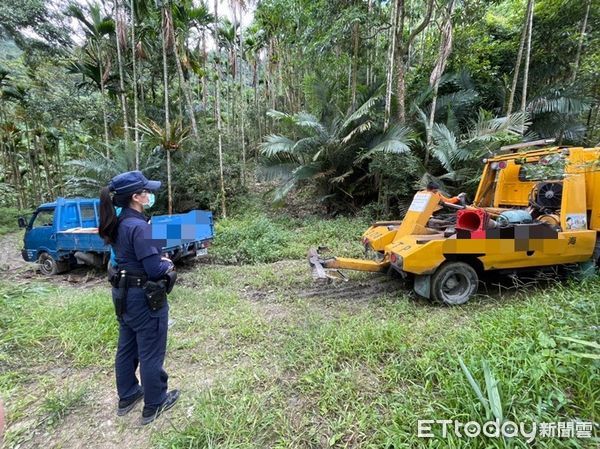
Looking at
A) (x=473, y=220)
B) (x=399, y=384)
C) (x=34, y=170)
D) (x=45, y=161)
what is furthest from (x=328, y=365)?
(x=34, y=170)

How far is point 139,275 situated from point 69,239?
5658mm

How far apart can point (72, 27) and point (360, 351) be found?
13.9 m

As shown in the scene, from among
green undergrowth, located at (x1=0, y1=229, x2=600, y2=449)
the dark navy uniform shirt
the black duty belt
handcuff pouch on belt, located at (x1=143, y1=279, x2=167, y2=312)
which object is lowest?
green undergrowth, located at (x1=0, y1=229, x2=600, y2=449)

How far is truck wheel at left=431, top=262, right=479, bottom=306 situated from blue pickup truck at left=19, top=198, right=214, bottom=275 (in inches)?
163

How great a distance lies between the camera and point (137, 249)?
78.9 inches

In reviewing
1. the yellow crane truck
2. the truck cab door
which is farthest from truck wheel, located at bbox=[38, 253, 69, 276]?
the yellow crane truck

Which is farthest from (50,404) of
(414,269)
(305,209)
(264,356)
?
(305,209)

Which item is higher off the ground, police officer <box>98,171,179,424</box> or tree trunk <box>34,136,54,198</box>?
tree trunk <box>34,136,54,198</box>

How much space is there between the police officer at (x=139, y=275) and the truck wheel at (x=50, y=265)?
602 cm

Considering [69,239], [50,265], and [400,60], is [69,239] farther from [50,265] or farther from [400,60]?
[400,60]

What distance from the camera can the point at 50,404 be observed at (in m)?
2.33

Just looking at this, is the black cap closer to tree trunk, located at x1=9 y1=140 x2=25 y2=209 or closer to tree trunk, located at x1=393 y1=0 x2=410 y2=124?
tree trunk, located at x1=393 y1=0 x2=410 y2=124

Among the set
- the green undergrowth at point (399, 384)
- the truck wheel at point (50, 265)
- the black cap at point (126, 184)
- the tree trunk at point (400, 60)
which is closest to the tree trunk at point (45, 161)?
the truck wheel at point (50, 265)

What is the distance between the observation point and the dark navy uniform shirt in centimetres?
201
